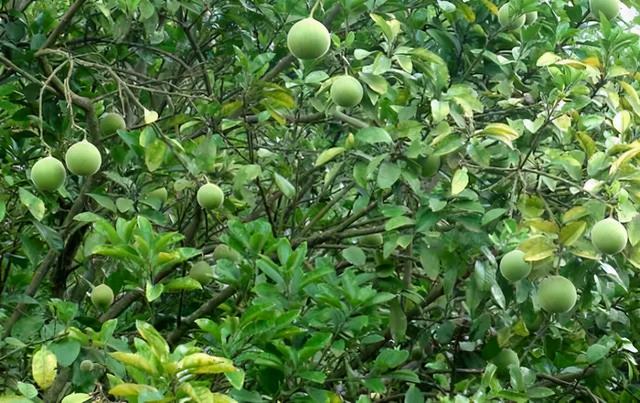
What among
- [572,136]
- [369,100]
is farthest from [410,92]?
[572,136]

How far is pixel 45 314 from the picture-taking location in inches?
121

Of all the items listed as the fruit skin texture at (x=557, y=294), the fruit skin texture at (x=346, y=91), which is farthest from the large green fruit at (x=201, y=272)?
the fruit skin texture at (x=557, y=294)

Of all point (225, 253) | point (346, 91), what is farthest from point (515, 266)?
point (225, 253)

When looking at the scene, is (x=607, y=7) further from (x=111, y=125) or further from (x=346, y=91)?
(x=111, y=125)

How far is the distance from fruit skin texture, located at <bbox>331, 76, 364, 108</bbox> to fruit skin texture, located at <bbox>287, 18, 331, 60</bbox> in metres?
0.09

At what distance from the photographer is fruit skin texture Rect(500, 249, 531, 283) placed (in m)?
2.35

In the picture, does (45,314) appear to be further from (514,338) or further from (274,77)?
(514,338)

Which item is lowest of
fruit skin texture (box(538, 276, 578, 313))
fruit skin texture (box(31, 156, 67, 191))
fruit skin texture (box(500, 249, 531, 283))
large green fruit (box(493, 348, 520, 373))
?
large green fruit (box(493, 348, 520, 373))

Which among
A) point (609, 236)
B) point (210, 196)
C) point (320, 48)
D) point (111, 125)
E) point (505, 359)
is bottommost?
point (505, 359)

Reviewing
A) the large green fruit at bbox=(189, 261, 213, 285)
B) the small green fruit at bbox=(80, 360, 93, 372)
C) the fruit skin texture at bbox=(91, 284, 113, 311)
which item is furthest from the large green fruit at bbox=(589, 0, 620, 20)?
the small green fruit at bbox=(80, 360, 93, 372)

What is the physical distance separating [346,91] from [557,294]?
0.72 metres

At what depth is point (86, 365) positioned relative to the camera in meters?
2.42

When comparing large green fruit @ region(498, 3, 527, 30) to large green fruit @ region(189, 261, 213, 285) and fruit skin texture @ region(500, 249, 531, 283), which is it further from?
large green fruit @ region(189, 261, 213, 285)

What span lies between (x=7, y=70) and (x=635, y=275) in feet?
6.79
